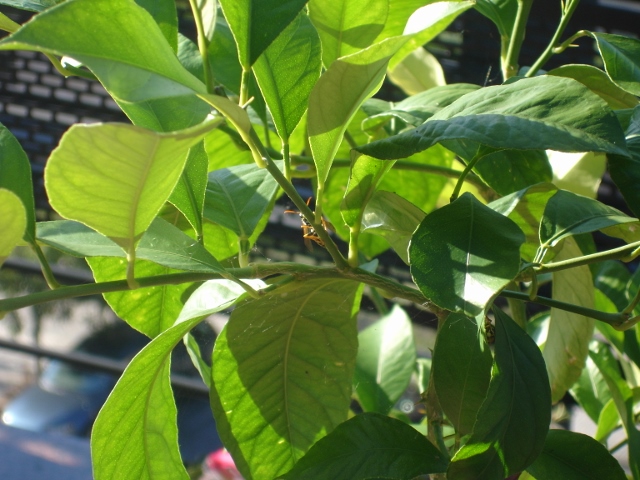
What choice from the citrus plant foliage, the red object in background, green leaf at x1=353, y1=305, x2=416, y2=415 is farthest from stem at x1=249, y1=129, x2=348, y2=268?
the red object in background

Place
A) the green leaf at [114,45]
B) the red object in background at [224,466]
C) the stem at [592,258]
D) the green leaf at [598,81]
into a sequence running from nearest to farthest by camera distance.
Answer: the green leaf at [114,45] → the stem at [592,258] → the green leaf at [598,81] → the red object in background at [224,466]

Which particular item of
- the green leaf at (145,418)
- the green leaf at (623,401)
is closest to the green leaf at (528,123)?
the green leaf at (145,418)

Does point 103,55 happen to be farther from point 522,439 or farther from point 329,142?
point 522,439

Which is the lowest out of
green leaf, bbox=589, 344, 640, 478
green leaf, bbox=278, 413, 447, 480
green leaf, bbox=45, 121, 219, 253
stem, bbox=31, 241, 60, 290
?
green leaf, bbox=589, 344, 640, 478

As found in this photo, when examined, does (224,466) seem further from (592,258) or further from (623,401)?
(592,258)

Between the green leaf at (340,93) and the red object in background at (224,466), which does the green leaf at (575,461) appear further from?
the red object in background at (224,466)

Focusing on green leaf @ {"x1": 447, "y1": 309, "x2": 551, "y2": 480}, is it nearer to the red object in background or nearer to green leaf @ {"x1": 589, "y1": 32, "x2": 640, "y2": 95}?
green leaf @ {"x1": 589, "y1": 32, "x2": 640, "y2": 95}
